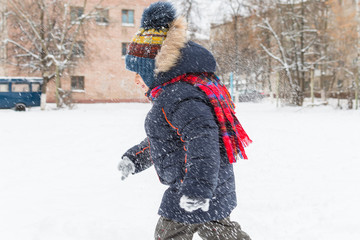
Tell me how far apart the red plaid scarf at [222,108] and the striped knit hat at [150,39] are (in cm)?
13

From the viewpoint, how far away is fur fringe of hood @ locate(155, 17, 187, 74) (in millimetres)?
1829

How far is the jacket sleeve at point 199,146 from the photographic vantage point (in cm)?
166

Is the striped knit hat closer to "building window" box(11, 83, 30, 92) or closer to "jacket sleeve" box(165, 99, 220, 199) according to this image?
"jacket sleeve" box(165, 99, 220, 199)

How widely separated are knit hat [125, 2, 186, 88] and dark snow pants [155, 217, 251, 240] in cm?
73

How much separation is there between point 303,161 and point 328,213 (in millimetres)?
2894

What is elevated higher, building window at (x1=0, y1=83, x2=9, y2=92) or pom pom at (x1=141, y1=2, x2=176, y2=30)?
pom pom at (x1=141, y1=2, x2=176, y2=30)

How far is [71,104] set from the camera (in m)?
24.7

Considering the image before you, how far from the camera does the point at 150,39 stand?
6.38ft

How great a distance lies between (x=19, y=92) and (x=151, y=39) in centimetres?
2419

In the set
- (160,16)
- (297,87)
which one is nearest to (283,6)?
(297,87)

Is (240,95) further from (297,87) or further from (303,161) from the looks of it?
(303,161)

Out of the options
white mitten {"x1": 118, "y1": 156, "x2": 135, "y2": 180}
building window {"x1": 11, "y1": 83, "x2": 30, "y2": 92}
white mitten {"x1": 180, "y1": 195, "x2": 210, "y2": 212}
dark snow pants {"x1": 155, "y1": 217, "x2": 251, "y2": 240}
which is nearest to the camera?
white mitten {"x1": 180, "y1": 195, "x2": 210, "y2": 212}

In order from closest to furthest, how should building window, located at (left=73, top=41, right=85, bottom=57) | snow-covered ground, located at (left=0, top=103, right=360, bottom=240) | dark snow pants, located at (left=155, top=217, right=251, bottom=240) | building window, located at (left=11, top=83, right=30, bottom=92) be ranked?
dark snow pants, located at (left=155, top=217, right=251, bottom=240)
snow-covered ground, located at (left=0, top=103, right=360, bottom=240)
building window, located at (left=11, top=83, right=30, bottom=92)
building window, located at (left=73, top=41, right=85, bottom=57)

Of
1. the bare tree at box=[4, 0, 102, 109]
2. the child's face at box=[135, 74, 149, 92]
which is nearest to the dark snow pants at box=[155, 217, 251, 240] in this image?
the child's face at box=[135, 74, 149, 92]
